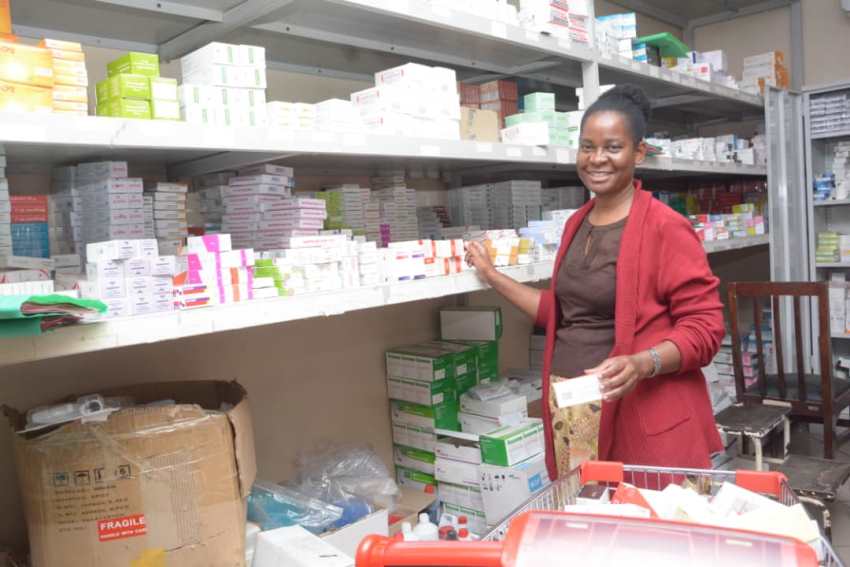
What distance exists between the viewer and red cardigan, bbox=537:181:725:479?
6.15 ft

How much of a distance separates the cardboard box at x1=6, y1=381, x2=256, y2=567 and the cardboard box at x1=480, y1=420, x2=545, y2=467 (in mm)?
1305

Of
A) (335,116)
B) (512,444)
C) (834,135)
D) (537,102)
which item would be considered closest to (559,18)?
(537,102)

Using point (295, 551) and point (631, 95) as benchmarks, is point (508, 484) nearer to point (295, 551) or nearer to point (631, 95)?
point (295, 551)

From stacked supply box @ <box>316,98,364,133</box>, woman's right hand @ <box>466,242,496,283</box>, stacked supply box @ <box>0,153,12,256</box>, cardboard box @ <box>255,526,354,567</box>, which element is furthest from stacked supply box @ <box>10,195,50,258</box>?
woman's right hand @ <box>466,242,496,283</box>

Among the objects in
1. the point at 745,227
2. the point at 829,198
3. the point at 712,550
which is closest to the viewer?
the point at 712,550

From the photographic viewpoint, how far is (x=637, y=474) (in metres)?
1.46

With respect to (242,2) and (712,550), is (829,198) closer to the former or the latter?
(242,2)

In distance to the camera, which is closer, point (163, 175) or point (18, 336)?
point (18, 336)

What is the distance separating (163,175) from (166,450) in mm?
1100

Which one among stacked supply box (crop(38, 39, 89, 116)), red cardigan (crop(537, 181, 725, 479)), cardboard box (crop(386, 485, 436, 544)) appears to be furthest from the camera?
cardboard box (crop(386, 485, 436, 544))

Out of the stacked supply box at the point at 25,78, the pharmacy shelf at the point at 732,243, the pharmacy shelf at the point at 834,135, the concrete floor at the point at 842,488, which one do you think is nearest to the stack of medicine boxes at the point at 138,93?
the stacked supply box at the point at 25,78

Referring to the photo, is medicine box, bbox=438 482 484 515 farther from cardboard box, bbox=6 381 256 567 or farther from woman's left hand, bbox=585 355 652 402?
woman's left hand, bbox=585 355 652 402

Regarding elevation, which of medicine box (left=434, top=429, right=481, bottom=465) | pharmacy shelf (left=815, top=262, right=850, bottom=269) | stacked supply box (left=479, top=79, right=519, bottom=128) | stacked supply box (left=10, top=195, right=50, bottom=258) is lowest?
medicine box (left=434, top=429, right=481, bottom=465)

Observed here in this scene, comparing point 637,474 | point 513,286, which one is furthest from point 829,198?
point 637,474
